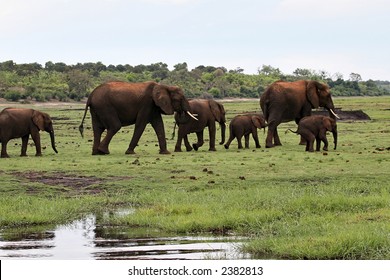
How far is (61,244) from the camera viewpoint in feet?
40.1

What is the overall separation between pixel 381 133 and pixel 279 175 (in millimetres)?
15803

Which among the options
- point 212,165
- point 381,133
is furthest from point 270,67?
point 212,165

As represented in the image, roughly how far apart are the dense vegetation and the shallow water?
62.1 meters

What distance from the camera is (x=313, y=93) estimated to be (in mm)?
29812

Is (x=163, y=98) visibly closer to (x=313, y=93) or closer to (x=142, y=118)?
(x=142, y=118)

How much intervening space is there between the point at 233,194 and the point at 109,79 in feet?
295

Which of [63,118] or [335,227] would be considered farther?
[63,118]

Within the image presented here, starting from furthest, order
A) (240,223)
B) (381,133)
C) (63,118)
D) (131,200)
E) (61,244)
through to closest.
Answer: (63,118)
(381,133)
(131,200)
(240,223)
(61,244)

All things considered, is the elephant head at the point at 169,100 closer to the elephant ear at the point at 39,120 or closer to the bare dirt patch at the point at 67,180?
the elephant ear at the point at 39,120

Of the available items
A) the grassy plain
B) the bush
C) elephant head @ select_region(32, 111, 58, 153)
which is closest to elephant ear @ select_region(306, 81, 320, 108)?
the grassy plain

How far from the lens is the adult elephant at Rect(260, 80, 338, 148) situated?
29.0m

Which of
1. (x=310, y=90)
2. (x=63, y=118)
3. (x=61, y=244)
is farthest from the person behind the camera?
(x=63, y=118)

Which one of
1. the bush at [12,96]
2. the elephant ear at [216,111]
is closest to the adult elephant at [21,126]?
the elephant ear at [216,111]
